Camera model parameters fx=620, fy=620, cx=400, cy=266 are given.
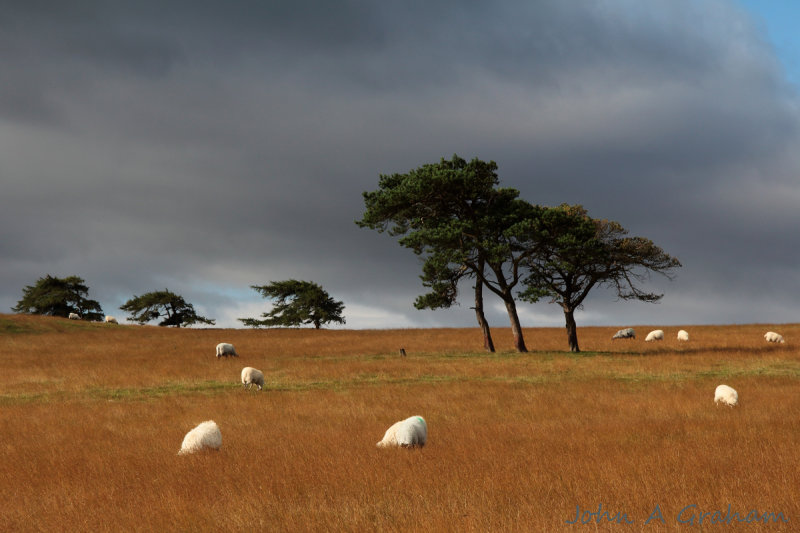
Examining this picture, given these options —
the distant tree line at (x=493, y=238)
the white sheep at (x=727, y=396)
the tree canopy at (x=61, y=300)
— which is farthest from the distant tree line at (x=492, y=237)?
the tree canopy at (x=61, y=300)

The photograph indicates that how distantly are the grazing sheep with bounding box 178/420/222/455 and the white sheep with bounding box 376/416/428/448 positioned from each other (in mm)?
3288

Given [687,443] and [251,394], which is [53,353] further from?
[687,443]

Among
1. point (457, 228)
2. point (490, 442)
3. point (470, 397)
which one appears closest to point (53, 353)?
point (457, 228)

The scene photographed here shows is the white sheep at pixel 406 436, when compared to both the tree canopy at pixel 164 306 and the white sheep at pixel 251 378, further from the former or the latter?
the tree canopy at pixel 164 306

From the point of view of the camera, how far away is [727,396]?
18016mm

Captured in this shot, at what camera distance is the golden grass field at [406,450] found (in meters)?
7.68

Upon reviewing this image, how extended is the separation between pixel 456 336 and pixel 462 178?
20.2 metres

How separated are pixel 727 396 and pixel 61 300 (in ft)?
255

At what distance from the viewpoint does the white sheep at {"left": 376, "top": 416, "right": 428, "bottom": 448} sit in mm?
12023

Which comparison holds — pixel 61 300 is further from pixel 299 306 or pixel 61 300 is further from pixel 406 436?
pixel 406 436

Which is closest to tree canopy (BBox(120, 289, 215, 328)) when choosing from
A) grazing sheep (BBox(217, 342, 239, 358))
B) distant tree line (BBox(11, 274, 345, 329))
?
distant tree line (BBox(11, 274, 345, 329))

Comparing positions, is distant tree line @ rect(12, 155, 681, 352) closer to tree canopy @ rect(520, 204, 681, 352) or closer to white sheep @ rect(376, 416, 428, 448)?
tree canopy @ rect(520, 204, 681, 352)

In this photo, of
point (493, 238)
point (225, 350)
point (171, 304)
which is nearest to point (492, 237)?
point (493, 238)

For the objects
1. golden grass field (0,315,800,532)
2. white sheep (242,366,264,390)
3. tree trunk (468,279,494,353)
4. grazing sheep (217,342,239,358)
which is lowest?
golden grass field (0,315,800,532)
